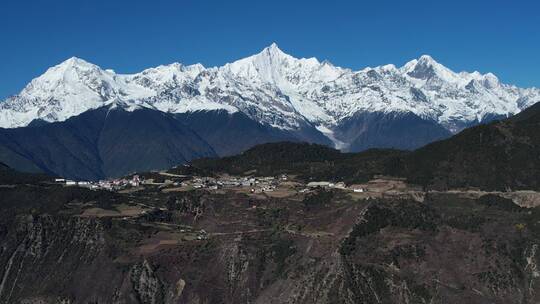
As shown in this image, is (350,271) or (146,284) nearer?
(350,271)

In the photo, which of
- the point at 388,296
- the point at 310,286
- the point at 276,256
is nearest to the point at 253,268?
the point at 276,256

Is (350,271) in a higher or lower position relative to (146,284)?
higher

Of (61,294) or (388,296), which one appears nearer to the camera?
(388,296)

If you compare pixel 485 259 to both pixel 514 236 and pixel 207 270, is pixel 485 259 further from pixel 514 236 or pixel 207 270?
pixel 207 270

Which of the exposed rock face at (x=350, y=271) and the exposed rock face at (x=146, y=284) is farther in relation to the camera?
the exposed rock face at (x=146, y=284)

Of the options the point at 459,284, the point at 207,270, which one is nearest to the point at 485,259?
the point at 459,284

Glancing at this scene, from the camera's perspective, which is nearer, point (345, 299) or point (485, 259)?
point (345, 299)

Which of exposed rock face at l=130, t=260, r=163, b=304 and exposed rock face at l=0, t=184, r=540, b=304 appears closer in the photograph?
exposed rock face at l=0, t=184, r=540, b=304

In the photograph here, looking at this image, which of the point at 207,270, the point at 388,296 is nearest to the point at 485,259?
the point at 388,296

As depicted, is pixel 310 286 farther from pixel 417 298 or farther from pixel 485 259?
pixel 485 259
